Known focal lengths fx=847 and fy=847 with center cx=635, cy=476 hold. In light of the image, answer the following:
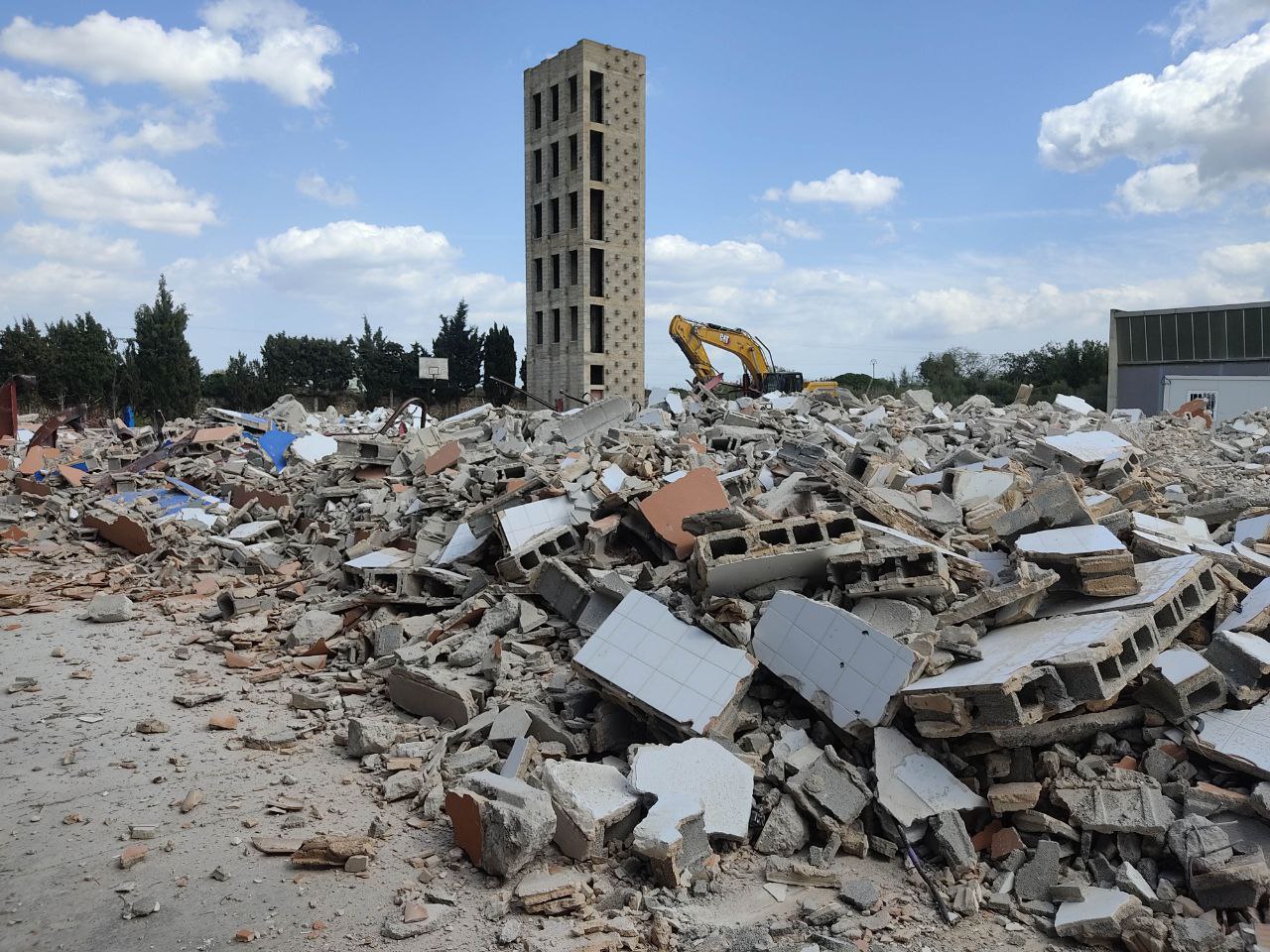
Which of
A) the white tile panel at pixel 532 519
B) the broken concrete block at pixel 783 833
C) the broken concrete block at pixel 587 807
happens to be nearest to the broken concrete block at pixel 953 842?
the broken concrete block at pixel 783 833

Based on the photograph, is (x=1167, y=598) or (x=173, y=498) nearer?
(x=1167, y=598)

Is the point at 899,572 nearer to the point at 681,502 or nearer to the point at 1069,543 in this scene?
the point at 1069,543

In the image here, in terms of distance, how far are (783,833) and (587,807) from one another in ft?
3.28

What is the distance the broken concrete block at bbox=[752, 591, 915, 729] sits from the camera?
4.54 metres

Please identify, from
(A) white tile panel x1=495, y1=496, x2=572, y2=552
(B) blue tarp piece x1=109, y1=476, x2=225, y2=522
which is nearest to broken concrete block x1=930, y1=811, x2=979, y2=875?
(A) white tile panel x1=495, y1=496, x2=572, y2=552

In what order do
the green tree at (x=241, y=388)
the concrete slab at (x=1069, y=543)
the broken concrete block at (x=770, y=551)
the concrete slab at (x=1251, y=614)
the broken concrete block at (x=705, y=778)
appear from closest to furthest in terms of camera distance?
the broken concrete block at (x=705, y=778) → the concrete slab at (x=1251, y=614) → the concrete slab at (x=1069, y=543) → the broken concrete block at (x=770, y=551) → the green tree at (x=241, y=388)

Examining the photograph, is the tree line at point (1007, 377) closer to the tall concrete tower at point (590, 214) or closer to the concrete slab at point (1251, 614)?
the tall concrete tower at point (590, 214)

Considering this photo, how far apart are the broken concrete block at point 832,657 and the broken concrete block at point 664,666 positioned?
0.23 meters

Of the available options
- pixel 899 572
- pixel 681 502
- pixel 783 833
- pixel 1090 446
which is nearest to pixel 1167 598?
pixel 899 572

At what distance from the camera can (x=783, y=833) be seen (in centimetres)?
427

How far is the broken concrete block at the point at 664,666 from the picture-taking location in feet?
15.9

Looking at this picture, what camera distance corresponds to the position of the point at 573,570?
712 centimetres

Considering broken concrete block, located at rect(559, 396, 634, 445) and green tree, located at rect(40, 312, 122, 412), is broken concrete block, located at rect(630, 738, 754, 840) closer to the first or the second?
broken concrete block, located at rect(559, 396, 634, 445)

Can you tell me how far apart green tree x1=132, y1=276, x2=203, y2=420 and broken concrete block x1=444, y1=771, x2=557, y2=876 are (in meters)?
33.5
